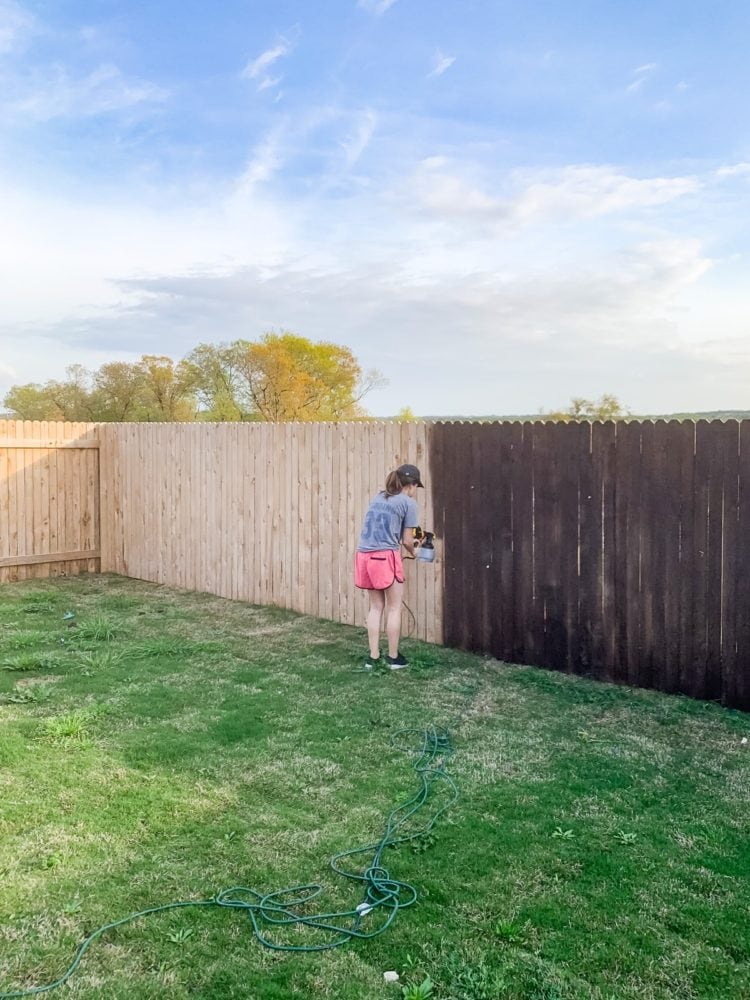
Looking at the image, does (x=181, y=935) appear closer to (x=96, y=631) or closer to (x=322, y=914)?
(x=322, y=914)

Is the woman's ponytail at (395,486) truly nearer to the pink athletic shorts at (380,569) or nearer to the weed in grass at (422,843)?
the pink athletic shorts at (380,569)

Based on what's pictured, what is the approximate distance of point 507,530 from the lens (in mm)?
6527

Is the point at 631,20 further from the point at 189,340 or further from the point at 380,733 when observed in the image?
the point at 189,340

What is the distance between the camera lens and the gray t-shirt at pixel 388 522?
20.3 ft

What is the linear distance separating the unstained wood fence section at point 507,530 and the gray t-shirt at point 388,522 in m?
0.81

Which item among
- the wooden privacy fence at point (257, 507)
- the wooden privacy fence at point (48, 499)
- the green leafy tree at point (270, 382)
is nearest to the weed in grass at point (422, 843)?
the wooden privacy fence at point (257, 507)

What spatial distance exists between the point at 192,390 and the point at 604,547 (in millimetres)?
22927

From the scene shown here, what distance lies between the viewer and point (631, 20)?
7895mm

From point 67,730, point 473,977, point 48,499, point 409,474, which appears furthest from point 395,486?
point 48,499

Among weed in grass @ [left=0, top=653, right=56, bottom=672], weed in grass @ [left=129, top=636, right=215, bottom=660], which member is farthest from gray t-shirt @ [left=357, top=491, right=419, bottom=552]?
weed in grass @ [left=0, top=653, right=56, bottom=672]

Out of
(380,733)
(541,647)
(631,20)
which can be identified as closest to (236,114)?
(631,20)

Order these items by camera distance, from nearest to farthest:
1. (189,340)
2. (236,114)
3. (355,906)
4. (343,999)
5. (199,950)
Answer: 1. (343,999)
2. (199,950)
3. (355,906)
4. (236,114)
5. (189,340)

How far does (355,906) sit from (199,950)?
57 cm

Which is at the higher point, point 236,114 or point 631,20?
point 236,114
